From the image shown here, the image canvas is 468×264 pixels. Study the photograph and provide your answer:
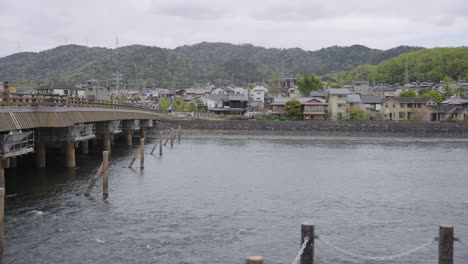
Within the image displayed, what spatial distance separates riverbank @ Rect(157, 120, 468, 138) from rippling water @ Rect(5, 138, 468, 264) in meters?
27.7

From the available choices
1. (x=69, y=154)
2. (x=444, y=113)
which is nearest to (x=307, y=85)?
(x=444, y=113)

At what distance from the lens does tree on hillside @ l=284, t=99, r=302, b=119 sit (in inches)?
2891

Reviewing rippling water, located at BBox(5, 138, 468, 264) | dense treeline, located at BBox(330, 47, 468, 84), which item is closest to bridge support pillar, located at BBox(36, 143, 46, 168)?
rippling water, located at BBox(5, 138, 468, 264)

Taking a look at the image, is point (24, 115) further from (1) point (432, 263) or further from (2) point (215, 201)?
(1) point (432, 263)

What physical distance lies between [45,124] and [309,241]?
18.8 m

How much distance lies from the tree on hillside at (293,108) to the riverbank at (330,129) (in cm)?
592

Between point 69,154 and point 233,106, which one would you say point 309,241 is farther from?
point 233,106

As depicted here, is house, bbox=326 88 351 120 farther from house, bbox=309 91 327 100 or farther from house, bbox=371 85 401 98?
house, bbox=371 85 401 98

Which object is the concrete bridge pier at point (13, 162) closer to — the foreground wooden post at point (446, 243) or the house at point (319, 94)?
the foreground wooden post at point (446, 243)

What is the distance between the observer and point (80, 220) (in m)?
18.4

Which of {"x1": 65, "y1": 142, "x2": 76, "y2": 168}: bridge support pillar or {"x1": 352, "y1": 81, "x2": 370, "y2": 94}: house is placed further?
{"x1": 352, "y1": 81, "x2": 370, "y2": 94}: house

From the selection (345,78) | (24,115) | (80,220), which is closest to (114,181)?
(24,115)

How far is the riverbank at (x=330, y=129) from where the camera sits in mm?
65875

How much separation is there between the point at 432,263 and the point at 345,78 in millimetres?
154791
